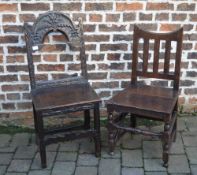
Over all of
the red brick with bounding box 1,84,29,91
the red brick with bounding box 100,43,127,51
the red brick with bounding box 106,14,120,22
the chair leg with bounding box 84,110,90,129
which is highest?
the red brick with bounding box 106,14,120,22

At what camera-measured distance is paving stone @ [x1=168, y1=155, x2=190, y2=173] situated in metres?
2.72

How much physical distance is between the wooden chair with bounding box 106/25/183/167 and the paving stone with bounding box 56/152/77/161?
1.00ft

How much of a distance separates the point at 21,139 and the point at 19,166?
0.40m

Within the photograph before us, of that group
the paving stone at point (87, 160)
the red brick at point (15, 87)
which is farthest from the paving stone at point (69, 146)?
the red brick at point (15, 87)

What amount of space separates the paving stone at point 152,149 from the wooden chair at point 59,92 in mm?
396

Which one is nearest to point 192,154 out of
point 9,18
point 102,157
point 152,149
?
point 152,149

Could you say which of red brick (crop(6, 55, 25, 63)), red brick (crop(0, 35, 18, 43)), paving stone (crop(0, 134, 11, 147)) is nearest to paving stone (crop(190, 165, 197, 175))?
paving stone (crop(0, 134, 11, 147))

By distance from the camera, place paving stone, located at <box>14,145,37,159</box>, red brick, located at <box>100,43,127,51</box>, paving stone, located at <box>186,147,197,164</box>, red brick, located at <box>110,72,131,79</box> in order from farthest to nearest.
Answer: red brick, located at <box>110,72,131,79</box>
red brick, located at <box>100,43,127,51</box>
paving stone, located at <box>14,145,37,159</box>
paving stone, located at <box>186,147,197,164</box>

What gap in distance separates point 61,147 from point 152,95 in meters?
0.88

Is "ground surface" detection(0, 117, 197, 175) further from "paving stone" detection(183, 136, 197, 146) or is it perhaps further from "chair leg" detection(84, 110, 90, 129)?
"chair leg" detection(84, 110, 90, 129)

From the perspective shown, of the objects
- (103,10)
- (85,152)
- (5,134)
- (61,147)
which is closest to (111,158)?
(85,152)

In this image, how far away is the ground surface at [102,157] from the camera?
8.97ft

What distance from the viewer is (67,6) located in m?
3.00

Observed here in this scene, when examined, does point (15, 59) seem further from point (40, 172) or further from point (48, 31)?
point (40, 172)
